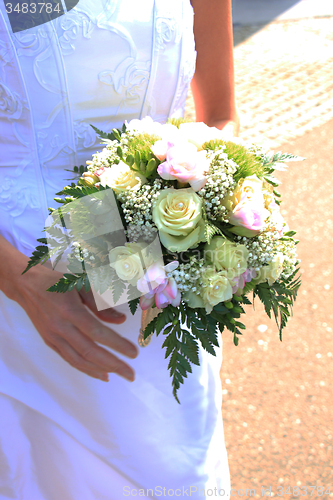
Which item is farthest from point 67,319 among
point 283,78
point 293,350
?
point 283,78

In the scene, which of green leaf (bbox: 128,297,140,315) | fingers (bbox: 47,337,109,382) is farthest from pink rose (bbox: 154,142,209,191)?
fingers (bbox: 47,337,109,382)

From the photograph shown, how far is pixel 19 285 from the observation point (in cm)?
132

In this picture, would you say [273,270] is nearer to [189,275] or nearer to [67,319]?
[189,275]

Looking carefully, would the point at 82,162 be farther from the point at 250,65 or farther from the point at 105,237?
the point at 250,65

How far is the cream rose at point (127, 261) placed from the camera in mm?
1006

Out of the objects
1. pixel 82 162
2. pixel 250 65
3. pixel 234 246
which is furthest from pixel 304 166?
pixel 234 246

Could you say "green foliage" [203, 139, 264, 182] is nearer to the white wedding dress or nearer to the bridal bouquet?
the bridal bouquet

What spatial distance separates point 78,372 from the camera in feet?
4.85

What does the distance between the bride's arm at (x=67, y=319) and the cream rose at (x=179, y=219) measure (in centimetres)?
42

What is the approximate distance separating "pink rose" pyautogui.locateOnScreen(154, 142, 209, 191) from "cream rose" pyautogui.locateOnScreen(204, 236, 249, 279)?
0.15 m

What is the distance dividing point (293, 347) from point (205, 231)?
2055 millimetres

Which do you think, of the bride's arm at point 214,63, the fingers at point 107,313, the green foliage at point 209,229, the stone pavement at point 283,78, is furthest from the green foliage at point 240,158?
the stone pavement at point 283,78

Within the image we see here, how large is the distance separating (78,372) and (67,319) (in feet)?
1.06

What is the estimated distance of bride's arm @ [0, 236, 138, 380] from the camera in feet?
4.11
